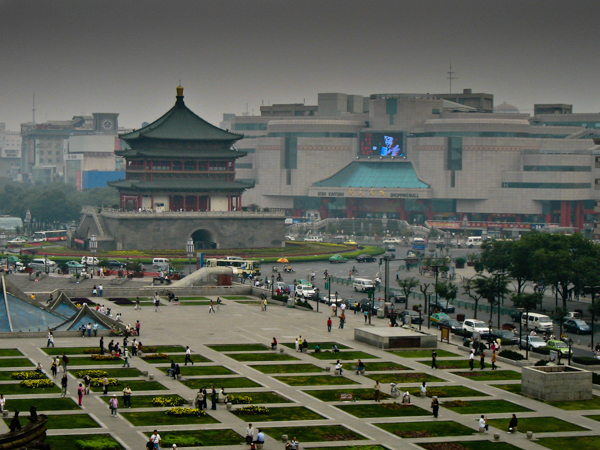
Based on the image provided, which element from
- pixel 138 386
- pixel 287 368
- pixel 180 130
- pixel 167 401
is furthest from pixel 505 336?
pixel 180 130

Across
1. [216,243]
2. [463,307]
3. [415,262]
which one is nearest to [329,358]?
[463,307]

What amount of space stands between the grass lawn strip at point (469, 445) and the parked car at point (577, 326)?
1609 inches

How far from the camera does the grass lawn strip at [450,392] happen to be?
66.7 metres

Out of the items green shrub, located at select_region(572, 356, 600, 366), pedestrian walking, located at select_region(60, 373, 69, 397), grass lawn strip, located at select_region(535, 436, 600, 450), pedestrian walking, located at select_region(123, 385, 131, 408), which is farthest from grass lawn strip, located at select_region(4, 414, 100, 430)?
green shrub, located at select_region(572, 356, 600, 366)

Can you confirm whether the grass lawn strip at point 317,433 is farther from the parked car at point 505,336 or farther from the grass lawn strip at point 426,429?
the parked car at point 505,336

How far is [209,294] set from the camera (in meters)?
117

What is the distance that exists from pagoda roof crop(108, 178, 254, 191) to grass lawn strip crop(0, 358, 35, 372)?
96.6 metres

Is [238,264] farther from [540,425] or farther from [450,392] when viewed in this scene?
[540,425]

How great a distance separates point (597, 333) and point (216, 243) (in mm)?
83765

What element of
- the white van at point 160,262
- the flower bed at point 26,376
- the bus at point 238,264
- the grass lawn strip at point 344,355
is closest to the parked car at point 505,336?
the grass lawn strip at point 344,355

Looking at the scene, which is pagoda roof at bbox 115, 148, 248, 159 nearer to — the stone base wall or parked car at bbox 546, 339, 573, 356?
parked car at bbox 546, 339, 573, 356

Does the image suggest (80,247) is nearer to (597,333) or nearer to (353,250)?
(353,250)

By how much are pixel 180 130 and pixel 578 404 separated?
117288 millimetres

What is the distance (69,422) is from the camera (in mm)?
57812
